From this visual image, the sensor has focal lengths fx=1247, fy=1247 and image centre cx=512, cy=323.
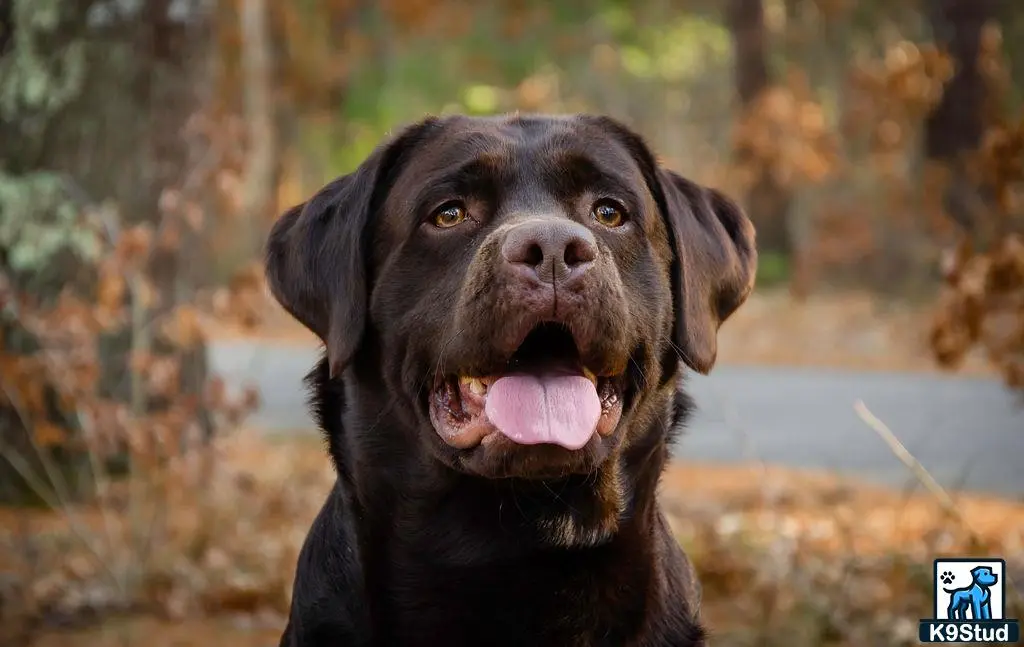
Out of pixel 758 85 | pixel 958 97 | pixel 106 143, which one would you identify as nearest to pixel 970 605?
pixel 106 143

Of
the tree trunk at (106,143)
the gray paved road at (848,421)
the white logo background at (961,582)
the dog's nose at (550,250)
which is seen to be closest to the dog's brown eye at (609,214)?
the dog's nose at (550,250)

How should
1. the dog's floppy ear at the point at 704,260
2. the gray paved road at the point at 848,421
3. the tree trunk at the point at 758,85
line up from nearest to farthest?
the dog's floppy ear at the point at 704,260 → the gray paved road at the point at 848,421 → the tree trunk at the point at 758,85

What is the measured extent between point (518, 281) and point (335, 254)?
751 mm

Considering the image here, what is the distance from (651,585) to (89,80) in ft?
16.2

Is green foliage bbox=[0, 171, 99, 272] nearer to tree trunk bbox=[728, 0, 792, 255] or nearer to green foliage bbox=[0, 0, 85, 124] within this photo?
green foliage bbox=[0, 0, 85, 124]

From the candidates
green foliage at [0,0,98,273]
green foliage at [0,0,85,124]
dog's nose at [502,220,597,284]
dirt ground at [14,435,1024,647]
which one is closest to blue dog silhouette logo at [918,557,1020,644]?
dirt ground at [14,435,1024,647]

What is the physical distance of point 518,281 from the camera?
9.23ft

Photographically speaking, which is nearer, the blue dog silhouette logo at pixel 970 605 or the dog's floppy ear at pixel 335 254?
the dog's floppy ear at pixel 335 254

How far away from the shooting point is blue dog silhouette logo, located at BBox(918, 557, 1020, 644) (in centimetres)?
429

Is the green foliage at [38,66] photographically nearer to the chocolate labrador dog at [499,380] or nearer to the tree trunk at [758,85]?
the chocolate labrador dog at [499,380]

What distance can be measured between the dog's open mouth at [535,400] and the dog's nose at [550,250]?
147 mm

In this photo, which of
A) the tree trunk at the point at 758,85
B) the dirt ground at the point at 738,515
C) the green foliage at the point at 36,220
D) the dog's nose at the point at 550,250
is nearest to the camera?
the dog's nose at the point at 550,250

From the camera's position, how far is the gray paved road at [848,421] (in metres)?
7.90

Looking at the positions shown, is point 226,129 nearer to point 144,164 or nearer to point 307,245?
point 144,164
